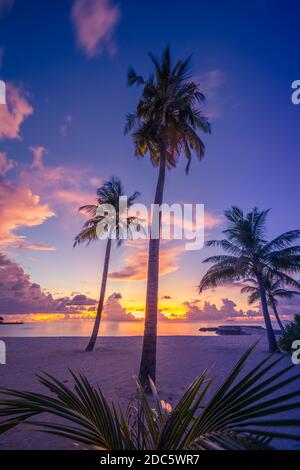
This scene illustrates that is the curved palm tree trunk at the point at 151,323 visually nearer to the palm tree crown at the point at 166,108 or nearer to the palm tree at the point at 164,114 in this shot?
the palm tree at the point at 164,114

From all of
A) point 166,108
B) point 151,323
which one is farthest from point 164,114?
point 151,323

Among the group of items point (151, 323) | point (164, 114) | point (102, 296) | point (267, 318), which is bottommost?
point (267, 318)

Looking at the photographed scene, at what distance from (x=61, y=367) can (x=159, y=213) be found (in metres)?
7.97

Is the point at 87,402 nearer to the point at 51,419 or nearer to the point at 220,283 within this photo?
the point at 51,419

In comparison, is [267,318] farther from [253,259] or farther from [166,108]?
[166,108]

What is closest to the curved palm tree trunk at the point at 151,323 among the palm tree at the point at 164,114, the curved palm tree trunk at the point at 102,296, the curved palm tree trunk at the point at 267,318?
the palm tree at the point at 164,114

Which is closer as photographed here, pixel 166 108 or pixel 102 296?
pixel 166 108

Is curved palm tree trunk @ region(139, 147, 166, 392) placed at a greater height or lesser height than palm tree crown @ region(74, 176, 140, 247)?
lesser

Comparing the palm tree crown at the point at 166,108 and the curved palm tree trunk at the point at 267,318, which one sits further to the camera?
the curved palm tree trunk at the point at 267,318

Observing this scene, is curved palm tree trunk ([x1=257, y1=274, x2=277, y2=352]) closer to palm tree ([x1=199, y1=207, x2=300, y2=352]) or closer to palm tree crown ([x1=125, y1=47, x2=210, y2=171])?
palm tree ([x1=199, y1=207, x2=300, y2=352])

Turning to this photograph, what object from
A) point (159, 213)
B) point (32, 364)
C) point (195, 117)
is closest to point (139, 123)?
point (195, 117)

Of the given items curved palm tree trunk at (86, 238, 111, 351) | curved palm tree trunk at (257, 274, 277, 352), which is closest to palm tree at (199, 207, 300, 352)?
curved palm tree trunk at (257, 274, 277, 352)

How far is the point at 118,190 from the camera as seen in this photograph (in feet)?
62.2

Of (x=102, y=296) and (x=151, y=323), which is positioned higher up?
(x=102, y=296)
